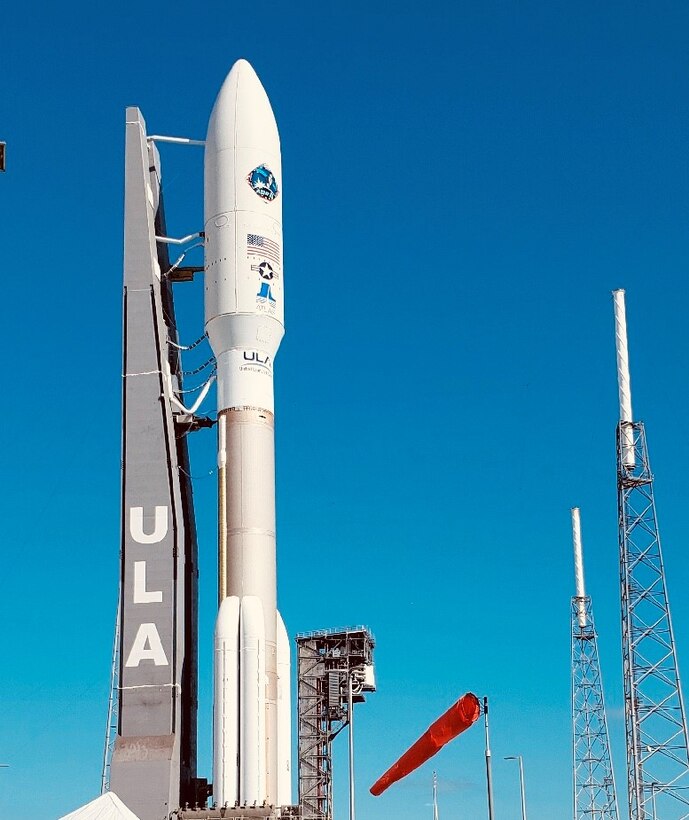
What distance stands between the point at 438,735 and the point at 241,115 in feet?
91.8

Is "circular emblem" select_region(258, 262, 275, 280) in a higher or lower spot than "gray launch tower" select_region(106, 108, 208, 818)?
higher

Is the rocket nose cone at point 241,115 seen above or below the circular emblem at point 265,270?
above

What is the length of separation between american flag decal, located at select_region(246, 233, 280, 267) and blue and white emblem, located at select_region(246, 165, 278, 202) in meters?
1.65

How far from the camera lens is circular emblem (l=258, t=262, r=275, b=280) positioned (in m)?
49.2

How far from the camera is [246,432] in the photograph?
48.2 m

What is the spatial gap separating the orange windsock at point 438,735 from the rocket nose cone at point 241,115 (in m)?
26.3

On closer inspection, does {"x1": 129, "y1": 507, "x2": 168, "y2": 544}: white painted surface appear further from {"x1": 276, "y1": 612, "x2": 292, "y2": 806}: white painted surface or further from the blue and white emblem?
the blue and white emblem

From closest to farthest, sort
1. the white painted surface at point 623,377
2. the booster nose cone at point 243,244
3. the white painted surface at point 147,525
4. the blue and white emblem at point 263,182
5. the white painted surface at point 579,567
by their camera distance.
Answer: the white painted surface at point 147,525 → the booster nose cone at point 243,244 → the blue and white emblem at point 263,182 → the white painted surface at point 623,377 → the white painted surface at point 579,567

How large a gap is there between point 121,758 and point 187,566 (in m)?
8.12

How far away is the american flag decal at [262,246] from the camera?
49.2 metres

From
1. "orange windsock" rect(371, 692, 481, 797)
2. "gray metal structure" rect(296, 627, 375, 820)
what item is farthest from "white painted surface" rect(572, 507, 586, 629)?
"orange windsock" rect(371, 692, 481, 797)

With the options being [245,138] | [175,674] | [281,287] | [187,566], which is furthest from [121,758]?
[245,138]

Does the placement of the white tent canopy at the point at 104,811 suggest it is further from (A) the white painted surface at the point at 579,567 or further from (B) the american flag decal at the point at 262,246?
(A) the white painted surface at the point at 579,567

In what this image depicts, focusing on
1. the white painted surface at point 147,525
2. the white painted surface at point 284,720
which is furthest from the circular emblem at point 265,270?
the white painted surface at point 284,720
